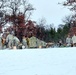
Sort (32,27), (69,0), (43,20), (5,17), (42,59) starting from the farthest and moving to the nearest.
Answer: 1. (43,20)
2. (32,27)
3. (5,17)
4. (69,0)
5. (42,59)

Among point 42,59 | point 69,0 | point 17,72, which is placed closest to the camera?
point 17,72

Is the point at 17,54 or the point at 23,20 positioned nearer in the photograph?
the point at 17,54

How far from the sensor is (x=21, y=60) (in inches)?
177

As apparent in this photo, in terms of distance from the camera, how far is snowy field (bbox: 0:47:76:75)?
437 centimetres

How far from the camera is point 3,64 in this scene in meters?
4.40

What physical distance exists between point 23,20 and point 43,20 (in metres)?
6.35

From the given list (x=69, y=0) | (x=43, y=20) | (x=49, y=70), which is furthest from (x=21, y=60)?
(x=43, y=20)

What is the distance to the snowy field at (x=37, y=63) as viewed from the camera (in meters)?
4.37

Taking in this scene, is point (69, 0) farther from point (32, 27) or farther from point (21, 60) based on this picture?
point (32, 27)

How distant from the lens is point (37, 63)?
454 cm

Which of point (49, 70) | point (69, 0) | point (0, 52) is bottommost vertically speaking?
point (49, 70)

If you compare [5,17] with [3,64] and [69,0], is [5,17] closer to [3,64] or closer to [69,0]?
[69,0]

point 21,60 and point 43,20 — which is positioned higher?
point 43,20

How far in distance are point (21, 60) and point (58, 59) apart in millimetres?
598
